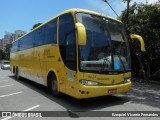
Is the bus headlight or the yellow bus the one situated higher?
the yellow bus

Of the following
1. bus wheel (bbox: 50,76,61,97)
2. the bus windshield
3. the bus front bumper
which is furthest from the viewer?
bus wheel (bbox: 50,76,61,97)

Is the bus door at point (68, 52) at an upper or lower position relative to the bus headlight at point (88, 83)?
upper

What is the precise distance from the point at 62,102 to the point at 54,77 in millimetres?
1376

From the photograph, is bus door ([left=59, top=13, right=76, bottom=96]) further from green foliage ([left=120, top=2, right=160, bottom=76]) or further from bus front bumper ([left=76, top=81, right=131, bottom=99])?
green foliage ([left=120, top=2, right=160, bottom=76])

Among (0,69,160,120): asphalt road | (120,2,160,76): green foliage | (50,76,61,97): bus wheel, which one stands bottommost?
(0,69,160,120): asphalt road

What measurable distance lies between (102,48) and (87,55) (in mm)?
692

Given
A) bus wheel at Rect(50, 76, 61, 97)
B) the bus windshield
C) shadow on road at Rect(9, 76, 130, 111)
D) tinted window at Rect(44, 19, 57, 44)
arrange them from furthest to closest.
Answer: tinted window at Rect(44, 19, 57, 44), bus wheel at Rect(50, 76, 61, 97), shadow on road at Rect(9, 76, 130, 111), the bus windshield

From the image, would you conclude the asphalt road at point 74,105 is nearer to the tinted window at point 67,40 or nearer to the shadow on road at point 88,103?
the shadow on road at point 88,103

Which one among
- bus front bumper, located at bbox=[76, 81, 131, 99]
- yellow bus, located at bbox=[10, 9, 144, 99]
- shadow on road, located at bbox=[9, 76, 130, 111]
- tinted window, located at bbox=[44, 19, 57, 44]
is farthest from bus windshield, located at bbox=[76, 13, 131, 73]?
tinted window, located at bbox=[44, 19, 57, 44]

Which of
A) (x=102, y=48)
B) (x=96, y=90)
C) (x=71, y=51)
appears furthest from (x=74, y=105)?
(x=102, y=48)

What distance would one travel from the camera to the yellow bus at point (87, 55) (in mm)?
7758

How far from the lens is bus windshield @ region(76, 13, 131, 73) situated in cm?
788

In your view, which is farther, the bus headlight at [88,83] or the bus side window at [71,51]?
the bus side window at [71,51]

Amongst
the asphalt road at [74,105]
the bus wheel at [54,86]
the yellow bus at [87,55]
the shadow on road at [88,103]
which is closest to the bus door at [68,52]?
the yellow bus at [87,55]
